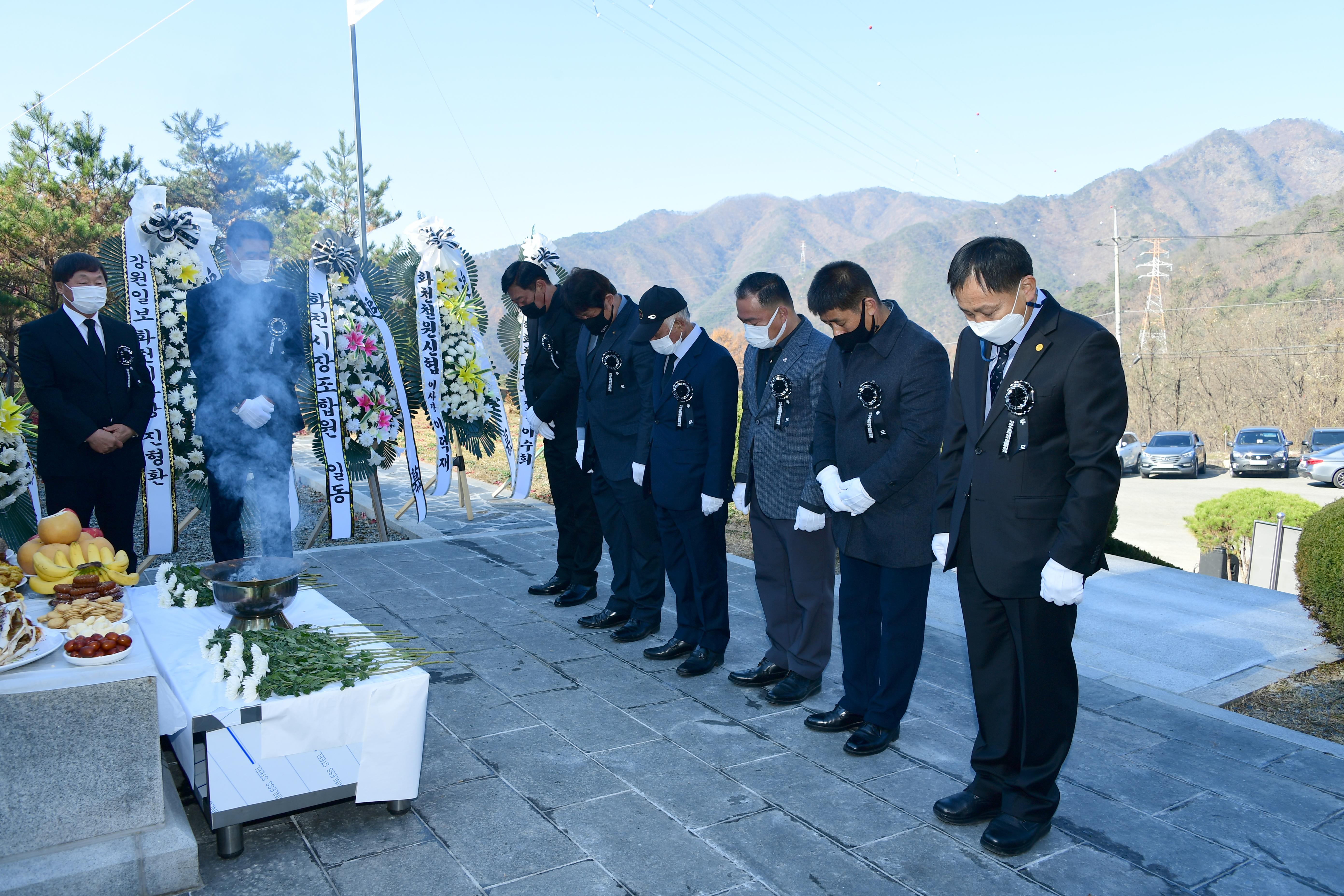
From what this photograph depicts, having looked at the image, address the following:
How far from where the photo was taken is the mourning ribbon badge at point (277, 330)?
19.8ft

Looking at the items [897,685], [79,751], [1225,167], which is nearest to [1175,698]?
[897,685]

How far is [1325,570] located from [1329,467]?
2532cm

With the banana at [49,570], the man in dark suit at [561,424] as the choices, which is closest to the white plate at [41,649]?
the banana at [49,570]

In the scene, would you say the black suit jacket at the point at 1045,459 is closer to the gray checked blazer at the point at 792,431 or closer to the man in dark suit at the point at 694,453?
the gray checked blazer at the point at 792,431

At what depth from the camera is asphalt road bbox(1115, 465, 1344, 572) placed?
19547 mm

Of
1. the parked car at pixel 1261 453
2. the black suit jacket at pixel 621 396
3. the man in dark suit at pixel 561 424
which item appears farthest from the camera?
the parked car at pixel 1261 453

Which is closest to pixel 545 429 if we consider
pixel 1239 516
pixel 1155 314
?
pixel 1239 516

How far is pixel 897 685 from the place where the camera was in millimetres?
3809

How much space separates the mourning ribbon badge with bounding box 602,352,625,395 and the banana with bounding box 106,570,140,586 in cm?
265

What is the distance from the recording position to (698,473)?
15.6 ft

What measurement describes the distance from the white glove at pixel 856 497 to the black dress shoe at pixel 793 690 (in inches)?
42.1

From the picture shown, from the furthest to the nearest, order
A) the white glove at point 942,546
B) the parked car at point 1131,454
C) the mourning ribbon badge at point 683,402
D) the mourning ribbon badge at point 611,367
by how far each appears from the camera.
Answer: the parked car at point 1131,454
the mourning ribbon badge at point 611,367
the mourning ribbon badge at point 683,402
the white glove at point 942,546

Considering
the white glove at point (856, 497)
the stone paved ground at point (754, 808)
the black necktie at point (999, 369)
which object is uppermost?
the black necktie at point (999, 369)

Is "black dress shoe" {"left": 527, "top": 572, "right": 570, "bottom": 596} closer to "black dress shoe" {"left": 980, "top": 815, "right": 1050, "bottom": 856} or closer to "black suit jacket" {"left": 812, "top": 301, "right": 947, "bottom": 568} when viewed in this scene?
"black suit jacket" {"left": 812, "top": 301, "right": 947, "bottom": 568}
